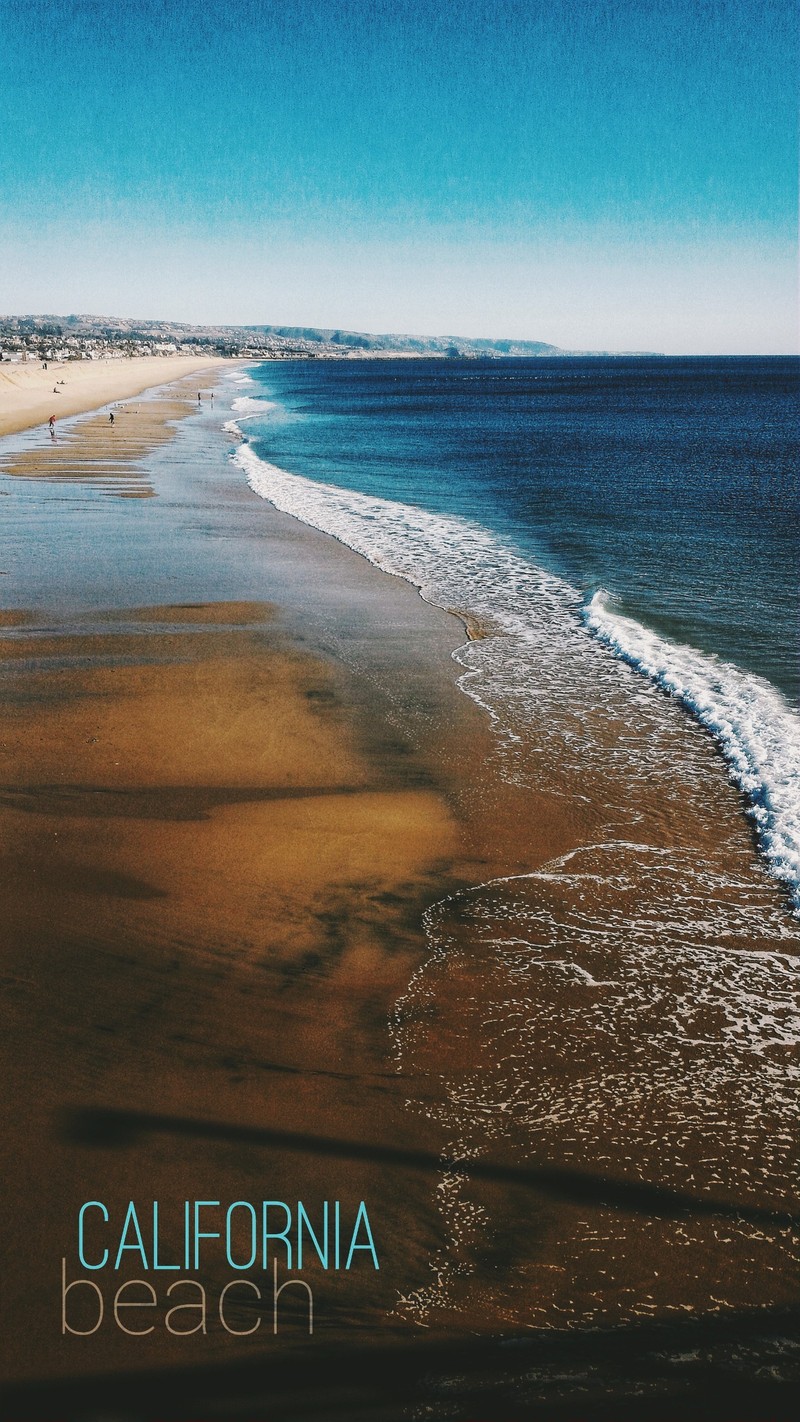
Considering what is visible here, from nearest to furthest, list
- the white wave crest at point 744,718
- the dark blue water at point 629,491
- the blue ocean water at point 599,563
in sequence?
the white wave crest at point 744,718 → the blue ocean water at point 599,563 → the dark blue water at point 629,491

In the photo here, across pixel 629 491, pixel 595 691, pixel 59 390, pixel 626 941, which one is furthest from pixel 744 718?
pixel 59 390

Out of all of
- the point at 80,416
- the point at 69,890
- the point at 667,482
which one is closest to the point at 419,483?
the point at 667,482

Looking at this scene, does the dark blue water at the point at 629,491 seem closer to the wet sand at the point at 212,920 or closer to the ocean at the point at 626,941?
the ocean at the point at 626,941

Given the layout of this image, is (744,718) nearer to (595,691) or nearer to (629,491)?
(595,691)

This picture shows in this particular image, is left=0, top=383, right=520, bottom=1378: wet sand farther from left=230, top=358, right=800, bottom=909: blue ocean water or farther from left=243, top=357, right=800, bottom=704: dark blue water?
left=243, top=357, right=800, bottom=704: dark blue water

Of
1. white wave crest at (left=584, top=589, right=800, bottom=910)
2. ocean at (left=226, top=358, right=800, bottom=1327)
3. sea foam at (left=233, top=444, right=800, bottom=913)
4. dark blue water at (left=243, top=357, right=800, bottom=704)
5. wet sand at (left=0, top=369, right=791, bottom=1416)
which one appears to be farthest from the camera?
dark blue water at (left=243, top=357, right=800, bottom=704)

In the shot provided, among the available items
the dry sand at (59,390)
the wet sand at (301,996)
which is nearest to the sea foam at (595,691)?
the wet sand at (301,996)

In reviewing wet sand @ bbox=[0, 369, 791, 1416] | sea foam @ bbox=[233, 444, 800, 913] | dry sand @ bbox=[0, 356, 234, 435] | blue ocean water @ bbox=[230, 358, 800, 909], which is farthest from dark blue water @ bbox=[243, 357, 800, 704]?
dry sand @ bbox=[0, 356, 234, 435]
